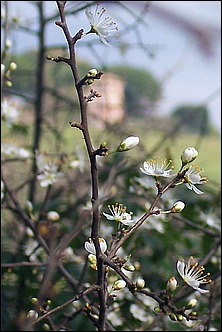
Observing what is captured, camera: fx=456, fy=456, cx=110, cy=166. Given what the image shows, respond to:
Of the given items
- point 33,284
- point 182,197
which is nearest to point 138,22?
point 182,197

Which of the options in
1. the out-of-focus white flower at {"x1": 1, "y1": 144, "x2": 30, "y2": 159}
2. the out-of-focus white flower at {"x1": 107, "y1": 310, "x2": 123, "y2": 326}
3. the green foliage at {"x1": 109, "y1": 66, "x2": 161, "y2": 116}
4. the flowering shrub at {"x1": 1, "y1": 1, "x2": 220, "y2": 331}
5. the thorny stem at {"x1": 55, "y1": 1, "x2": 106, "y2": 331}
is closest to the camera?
the thorny stem at {"x1": 55, "y1": 1, "x2": 106, "y2": 331}

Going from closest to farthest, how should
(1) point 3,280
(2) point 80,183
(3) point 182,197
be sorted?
(1) point 3,280
(3) point 182,197
(2) point 80,183

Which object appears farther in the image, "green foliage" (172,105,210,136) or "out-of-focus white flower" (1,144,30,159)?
"green foliage" (172,105,210,136)

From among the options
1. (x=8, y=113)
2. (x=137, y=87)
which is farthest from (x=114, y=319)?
(x=137, y=87)

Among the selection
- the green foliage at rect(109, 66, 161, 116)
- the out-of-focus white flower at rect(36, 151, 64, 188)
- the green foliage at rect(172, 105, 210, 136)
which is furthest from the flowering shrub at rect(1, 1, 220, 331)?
the green foliage at rect(109, 66, 161, 116)

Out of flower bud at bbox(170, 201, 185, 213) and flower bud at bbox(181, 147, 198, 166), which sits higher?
flower bud at bbox(181, 147, 198, 166)

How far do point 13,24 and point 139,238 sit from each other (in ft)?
2.46

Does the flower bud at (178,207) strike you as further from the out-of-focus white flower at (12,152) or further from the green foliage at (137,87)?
the green foliage at (137,87)

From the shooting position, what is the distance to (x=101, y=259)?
1.55 feet

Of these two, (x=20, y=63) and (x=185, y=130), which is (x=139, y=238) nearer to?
(x=185, y=130)

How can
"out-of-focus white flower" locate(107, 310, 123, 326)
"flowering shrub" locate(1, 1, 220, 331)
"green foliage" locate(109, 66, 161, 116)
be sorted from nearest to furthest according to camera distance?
"flowering shrub" locate(1, 1, 220, 331)
"out-of-focus white flower" locate(107, 310, 123, 326)
"green foliage" locate(109, 66, 161, 116)

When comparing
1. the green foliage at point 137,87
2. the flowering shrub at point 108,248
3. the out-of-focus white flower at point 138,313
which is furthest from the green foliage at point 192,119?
the out-of-focus white flower at point 138,313

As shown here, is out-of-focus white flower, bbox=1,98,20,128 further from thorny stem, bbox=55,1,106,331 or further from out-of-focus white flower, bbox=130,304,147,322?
thorny stem, bbox=55,1,106,331

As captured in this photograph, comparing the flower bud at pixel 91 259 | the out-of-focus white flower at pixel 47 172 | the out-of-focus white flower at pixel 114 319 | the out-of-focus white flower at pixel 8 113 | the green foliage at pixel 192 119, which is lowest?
the out-of-focus white flower at pixel 114 319
